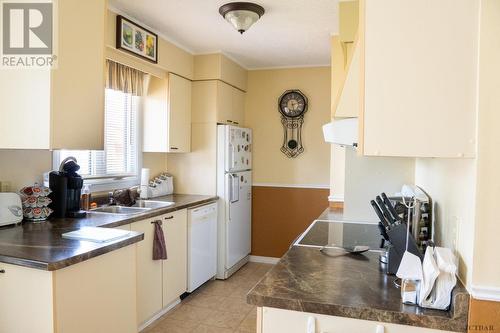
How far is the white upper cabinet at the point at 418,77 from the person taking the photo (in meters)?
1.17

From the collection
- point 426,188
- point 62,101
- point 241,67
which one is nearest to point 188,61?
point 241,67

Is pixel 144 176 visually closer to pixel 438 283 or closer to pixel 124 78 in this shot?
pixel 124 78

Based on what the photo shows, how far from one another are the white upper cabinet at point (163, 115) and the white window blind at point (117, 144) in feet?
0.40

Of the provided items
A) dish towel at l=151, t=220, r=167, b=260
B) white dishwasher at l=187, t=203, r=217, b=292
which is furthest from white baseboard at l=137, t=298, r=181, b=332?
dish towel at l=151, t=220, r=167, b=260

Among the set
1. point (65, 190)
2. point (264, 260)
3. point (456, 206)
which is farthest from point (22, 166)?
point (264, 260)

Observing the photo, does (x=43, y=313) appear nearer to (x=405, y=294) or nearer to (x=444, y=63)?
(x=405, y=294)

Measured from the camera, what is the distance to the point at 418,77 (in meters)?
1.21

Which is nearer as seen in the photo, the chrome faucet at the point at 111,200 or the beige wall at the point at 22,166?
the beige wall at the point at 22,166

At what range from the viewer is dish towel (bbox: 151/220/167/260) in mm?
2904

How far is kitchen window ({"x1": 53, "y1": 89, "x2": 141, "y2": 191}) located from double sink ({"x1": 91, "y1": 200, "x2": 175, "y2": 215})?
24cm

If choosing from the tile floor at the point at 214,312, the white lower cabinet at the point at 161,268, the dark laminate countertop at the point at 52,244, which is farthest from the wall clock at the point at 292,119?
the dark laminate countertop at the point at 52,244

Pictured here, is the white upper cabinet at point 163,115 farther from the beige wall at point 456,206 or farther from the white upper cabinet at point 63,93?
the beige wall at point 456,206

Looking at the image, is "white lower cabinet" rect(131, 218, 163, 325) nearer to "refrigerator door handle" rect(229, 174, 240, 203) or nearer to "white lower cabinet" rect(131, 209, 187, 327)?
"white lower cabinet" rect(131, 209, 187, 327)

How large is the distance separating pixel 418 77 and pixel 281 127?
348 cm
